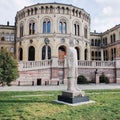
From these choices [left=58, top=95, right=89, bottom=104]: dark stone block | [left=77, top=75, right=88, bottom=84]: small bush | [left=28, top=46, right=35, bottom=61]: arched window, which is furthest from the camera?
[left=28, top=46, right=35, bottom=61]: arched window

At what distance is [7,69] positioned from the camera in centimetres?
1752

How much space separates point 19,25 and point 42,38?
304 inches

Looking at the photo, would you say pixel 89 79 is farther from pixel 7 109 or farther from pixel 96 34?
pixel 96 34

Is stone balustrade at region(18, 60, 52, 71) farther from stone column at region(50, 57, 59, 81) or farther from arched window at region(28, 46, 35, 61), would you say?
arched window at region(28, 46, 35, 61)

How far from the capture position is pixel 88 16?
51.2 meters

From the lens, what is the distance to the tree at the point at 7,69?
16953 mm

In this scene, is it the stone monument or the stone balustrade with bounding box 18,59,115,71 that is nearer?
the stone monument

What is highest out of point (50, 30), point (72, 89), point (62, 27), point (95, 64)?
point (62, 27)

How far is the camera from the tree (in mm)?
16953

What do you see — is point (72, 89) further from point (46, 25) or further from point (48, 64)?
point (46, 25)

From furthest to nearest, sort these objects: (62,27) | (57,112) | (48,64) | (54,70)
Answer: (62,27) < (48,64) < (54,70) < (57,112)

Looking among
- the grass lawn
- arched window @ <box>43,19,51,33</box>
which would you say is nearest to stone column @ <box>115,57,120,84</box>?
arched window @ <box>43,19,51,33</box>

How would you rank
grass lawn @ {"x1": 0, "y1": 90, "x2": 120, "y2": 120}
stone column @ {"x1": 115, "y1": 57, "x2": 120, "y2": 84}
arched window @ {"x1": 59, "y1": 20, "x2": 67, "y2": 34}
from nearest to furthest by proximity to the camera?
grass lawn @ {"x1": 0, "y1": 90, "x2": 120, "y2": 120} → stone column @ {"x1": 115, "y1": 57, "x2": 120, "y2": 84} → arched window @ {"x1": 59, "y1": 20, "x2": 67, "y2": 34}

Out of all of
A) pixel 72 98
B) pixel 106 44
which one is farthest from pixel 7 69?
pixel 106 44
